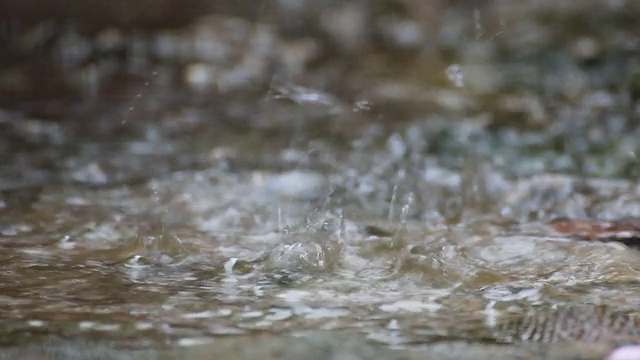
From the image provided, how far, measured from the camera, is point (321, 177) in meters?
3.35

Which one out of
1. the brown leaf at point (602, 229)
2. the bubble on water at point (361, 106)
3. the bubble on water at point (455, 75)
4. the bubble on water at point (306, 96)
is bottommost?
the brown leaf at point (602, 229)

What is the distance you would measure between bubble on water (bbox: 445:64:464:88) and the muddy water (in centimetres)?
2

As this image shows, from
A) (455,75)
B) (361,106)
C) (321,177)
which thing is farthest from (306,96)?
(321,177)

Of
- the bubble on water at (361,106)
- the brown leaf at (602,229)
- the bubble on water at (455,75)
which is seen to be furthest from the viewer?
the bubble on water at (455,75)

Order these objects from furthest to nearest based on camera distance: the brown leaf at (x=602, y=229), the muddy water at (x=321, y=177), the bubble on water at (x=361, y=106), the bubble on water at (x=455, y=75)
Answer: the bubble on water at (x=455, y=75)
the bubble on water at (x=361, y=106)
the brown leaf at (x=602, y=229)
the muddy water at (x=321, y=177)

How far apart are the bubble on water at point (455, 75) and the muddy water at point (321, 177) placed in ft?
0.05

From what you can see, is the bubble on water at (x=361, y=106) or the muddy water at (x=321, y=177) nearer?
the muddy water at (x=321, y=177)

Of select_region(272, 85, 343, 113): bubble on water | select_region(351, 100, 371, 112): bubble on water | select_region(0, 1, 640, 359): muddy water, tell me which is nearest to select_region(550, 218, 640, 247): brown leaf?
select_region(0, 1, 640, 359): muddy water

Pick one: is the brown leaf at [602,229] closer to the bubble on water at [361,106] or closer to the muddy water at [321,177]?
the muddy water at [321,177]

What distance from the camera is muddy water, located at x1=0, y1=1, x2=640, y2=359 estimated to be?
1565mm

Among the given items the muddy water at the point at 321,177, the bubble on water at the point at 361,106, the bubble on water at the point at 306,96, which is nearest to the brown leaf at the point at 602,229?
the muddy water at the point at 321,177

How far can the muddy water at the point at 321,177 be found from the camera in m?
1.57

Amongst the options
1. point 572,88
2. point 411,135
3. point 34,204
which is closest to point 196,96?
point 411,135

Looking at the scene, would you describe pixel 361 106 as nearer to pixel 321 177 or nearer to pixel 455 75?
pixel 455 75
